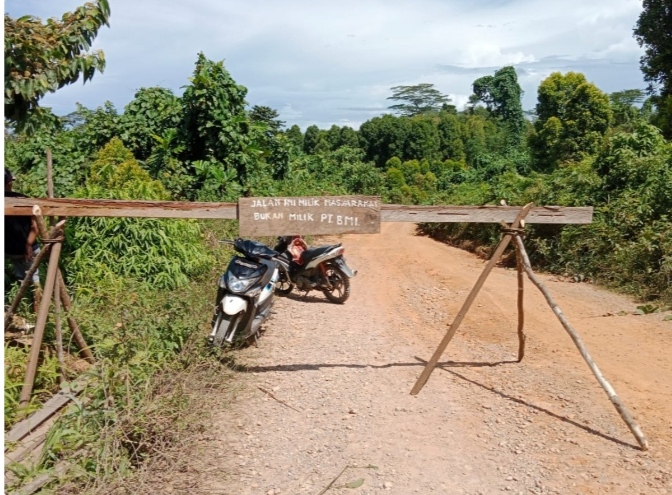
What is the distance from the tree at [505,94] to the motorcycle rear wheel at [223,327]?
3859 cm

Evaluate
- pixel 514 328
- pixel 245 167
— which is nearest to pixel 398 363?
pixel 514 328

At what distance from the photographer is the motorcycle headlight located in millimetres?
5938

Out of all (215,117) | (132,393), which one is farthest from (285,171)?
(132,393)

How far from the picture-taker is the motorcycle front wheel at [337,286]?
8.53 m

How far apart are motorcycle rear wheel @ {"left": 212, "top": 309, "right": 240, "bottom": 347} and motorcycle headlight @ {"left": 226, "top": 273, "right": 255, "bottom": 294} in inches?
9.2

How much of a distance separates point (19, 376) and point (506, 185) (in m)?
11.9

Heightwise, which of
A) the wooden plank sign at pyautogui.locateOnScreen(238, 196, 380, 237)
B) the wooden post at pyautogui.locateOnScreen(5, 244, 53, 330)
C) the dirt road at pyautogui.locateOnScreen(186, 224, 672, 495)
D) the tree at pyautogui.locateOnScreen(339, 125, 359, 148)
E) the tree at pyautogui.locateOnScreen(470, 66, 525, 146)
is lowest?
the dirt road at pyautogui.locateOnScreen(186, 224, 672, 495)

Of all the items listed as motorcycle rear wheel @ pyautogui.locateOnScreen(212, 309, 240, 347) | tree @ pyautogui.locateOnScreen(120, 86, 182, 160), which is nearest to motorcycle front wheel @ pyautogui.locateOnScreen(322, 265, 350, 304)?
motorcycle rear wheel @ pyautogui.locateOnScreen(212, 309, 240, 347)

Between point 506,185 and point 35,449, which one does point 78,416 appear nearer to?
point 35,449

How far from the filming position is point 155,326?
527 cm

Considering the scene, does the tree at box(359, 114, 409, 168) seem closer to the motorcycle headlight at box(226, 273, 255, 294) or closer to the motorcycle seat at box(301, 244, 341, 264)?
the motorcycle seat at box(301, 244, 341, 264)

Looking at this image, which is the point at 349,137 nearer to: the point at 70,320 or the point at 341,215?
the point at 341,215

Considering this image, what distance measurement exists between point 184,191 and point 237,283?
760cm

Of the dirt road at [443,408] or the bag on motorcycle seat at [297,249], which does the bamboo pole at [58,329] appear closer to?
the dirt road at [443,408]
